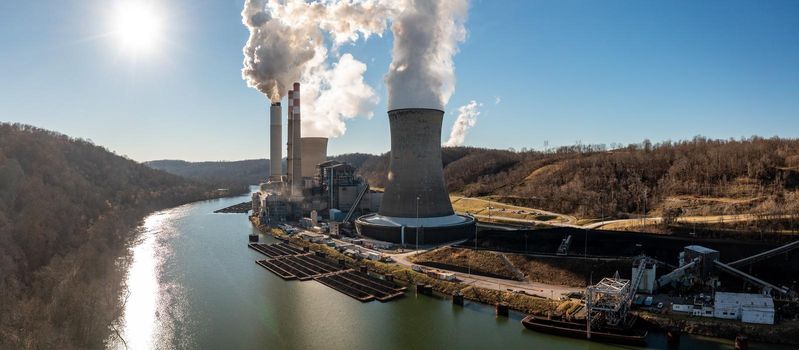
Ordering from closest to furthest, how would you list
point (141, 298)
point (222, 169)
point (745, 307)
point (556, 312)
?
point (745, 307) → point (556, 312) → point (141, 298) → point (222, 169)

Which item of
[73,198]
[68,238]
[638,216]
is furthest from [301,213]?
[638,216]

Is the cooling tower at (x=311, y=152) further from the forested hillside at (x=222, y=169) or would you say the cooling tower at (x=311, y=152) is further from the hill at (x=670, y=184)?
the forested hillside at (x=222, y=169)

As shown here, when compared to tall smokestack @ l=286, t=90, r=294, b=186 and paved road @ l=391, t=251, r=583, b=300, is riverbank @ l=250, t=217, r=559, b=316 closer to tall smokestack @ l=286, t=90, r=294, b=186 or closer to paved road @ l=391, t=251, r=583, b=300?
paved road @ l=391, t=251, r=583, b=300

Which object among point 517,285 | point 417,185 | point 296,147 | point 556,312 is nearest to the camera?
point 556,312

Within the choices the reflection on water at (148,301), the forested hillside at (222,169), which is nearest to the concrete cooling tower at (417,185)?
Result: the reflection on water at (148,301)

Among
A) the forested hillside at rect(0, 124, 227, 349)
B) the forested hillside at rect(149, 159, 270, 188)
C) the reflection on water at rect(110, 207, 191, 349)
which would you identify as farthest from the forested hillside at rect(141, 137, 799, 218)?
the forested hillside at rect(149, 159, 270, 188)

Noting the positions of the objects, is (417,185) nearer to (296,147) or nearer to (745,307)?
(745,307)

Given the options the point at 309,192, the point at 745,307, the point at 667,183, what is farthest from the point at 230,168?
the point at 745,307
